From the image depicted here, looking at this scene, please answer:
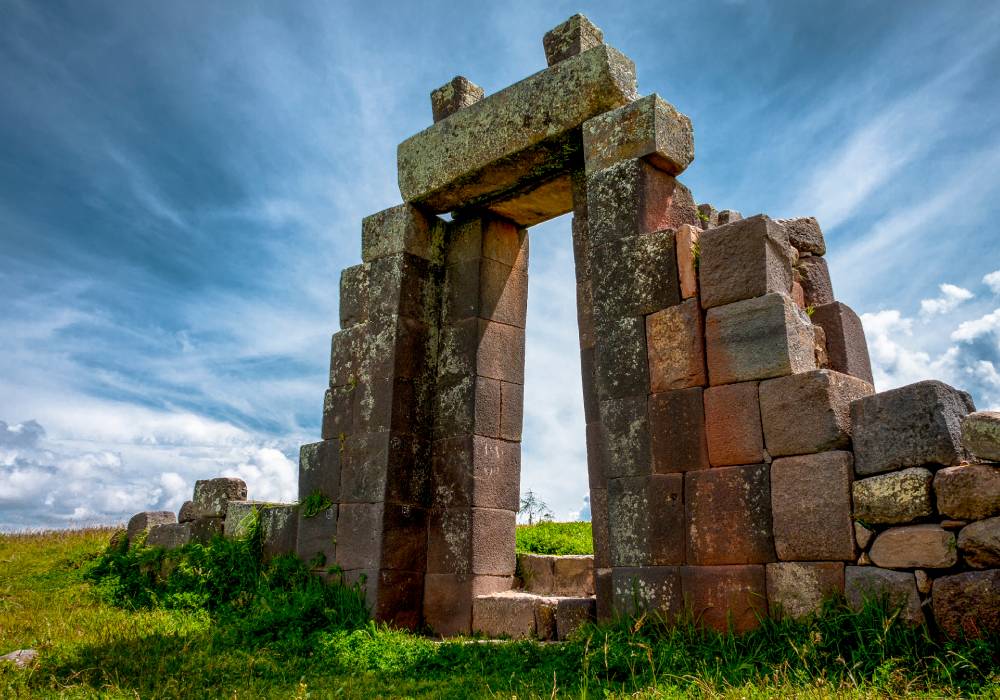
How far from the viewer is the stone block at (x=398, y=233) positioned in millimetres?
8977

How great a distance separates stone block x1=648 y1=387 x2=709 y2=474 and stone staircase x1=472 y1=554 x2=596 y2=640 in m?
1.47

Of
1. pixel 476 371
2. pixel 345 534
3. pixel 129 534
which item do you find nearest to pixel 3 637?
pixel 345 534

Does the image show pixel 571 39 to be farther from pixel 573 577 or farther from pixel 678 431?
pixel 573 577

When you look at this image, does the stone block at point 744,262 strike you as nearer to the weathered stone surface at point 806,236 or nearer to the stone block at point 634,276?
the stone block at point 634,276

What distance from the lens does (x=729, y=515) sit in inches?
221

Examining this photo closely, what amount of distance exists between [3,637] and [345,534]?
3.23 metres

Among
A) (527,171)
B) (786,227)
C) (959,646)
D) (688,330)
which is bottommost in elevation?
(959,646)

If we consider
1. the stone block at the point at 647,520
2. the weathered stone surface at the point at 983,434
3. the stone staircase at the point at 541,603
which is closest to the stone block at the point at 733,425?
the stone block at the point at 647,520

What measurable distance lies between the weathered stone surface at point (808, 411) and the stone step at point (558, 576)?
3915 mm

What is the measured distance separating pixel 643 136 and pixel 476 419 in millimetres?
3334

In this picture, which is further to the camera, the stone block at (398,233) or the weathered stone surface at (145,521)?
the weathered stone surface at (145,521)

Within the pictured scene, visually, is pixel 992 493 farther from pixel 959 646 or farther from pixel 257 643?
pixel 257 643

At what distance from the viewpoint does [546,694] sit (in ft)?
16.0

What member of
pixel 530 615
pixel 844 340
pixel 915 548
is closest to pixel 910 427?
pixel 915 548
